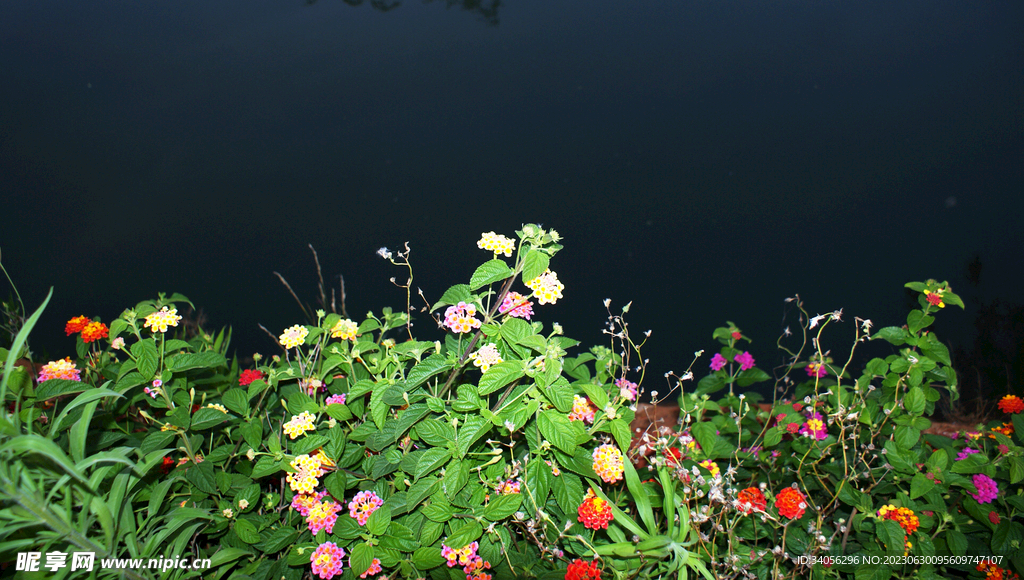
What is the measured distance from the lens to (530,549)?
44.9 inches

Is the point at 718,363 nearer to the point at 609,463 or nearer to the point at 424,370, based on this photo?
the point at 609,463

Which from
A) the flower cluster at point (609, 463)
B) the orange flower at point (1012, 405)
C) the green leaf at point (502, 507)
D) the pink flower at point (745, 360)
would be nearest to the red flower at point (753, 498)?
the flower cluster at point (609, 463)

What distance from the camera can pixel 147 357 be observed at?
117cm

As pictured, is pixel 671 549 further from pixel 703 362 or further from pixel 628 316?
pixel 703 362

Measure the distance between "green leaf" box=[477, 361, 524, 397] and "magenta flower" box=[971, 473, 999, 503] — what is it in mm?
1193

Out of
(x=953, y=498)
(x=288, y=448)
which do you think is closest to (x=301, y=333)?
(x=288, y=448)

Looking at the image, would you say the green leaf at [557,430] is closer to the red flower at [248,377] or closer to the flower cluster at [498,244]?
the flower cluster at [498,244]

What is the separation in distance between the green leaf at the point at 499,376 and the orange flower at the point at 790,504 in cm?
76

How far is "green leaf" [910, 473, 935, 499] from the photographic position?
1242 mm

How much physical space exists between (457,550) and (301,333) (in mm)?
653

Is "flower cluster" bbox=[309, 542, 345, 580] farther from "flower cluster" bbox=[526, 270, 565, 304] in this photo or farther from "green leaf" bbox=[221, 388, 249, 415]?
"flower cluster" bbox=[526, 270, 565, 304]

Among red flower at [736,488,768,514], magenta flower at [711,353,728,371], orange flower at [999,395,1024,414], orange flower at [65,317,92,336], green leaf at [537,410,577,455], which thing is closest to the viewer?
green leaf at [537,410,577,455]

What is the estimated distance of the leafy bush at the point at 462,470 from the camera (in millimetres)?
984

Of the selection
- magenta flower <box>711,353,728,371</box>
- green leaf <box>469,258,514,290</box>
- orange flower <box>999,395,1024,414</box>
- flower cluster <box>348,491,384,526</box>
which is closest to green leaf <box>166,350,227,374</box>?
flower cluster <box>348,491,384,526</box>
